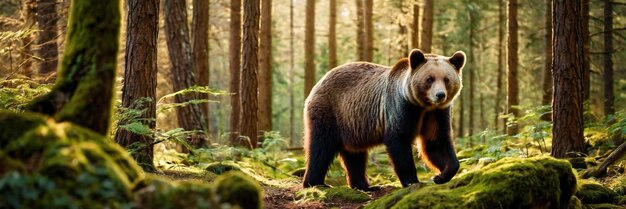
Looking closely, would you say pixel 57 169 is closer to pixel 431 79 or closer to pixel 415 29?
pixel 431 79

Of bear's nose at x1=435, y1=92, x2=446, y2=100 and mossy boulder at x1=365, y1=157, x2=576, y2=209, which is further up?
bear's nose at x1=435, y1=92, x2=446, y2=100

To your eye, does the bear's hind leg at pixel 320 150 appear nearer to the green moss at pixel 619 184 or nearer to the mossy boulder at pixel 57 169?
the green moss at pixel 619 184

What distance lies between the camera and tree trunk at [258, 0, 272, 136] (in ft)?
70.8

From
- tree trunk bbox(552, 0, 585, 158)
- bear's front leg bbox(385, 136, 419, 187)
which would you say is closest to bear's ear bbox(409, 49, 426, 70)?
bear's front leg bbox(385, 136, 419, 187)

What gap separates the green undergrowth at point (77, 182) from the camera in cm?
376

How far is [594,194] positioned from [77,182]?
21.1 ft

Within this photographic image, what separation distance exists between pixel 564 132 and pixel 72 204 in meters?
9.02

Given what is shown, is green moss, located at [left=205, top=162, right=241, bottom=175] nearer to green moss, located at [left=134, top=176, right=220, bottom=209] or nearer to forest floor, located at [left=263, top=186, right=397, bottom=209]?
forest floor, located at [left=263, top=186, right=397, bottom=209]

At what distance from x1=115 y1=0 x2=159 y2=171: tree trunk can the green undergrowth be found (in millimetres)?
5277

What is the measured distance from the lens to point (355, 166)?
10664 millimetres

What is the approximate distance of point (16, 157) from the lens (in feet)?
14.0

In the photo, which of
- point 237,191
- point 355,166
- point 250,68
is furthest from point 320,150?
point 237,191

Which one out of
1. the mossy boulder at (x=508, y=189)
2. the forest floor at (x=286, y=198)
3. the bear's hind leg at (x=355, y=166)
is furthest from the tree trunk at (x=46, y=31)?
the mossy boulder at (x=508, y=189)

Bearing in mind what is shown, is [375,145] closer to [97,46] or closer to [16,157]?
[97,46]
